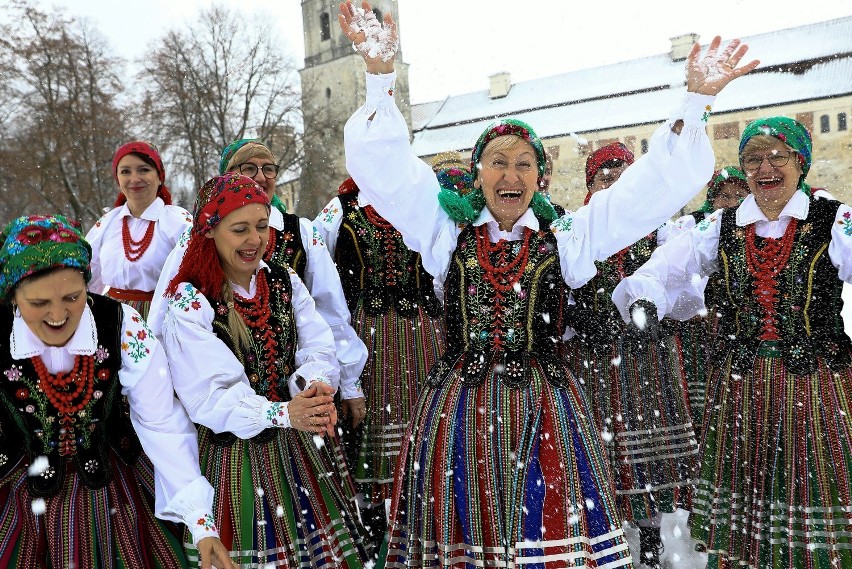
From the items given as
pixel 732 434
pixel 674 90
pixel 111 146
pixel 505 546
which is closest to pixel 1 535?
pixel 505 546

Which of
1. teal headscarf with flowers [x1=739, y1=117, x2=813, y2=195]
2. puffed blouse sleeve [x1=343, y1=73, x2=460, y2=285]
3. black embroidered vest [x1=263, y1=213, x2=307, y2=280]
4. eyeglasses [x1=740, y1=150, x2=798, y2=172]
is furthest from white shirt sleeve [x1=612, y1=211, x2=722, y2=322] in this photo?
black embroidered vest [x1=263, y1=213, x2=307, y2=280]

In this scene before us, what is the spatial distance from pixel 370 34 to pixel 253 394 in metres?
1.22

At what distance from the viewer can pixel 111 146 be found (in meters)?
21.0

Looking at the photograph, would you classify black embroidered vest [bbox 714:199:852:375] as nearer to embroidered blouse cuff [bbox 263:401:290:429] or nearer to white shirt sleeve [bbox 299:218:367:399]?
white shirt sleeve [bbox 299:218:367:399]

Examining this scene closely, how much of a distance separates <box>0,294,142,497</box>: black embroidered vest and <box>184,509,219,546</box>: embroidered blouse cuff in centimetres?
33

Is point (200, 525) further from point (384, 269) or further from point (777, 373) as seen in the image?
point (777, 373)

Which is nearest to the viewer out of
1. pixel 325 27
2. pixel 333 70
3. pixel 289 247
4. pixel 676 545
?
pixel 289 247

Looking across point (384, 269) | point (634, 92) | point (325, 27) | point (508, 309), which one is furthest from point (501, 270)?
point (325, 27)

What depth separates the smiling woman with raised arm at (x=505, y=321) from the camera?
8.09ft

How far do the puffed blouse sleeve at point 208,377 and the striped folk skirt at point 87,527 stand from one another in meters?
0.32

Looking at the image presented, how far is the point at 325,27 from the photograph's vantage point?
48500mm

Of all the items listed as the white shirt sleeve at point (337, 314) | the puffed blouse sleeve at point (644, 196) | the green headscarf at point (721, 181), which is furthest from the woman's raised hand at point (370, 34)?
the green headscarf at point (721, 181)

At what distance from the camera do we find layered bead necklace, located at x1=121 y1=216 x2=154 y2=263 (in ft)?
14.4

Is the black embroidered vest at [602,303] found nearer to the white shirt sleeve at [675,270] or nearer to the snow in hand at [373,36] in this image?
the white shirt sleeve at [675,270]
